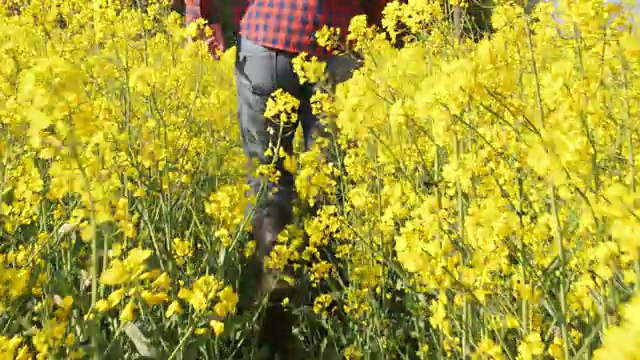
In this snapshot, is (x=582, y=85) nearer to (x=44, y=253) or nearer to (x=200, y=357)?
(x=200, y=357)

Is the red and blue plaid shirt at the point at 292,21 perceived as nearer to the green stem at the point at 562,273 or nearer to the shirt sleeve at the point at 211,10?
the shirt sleeve at the point at 211,10

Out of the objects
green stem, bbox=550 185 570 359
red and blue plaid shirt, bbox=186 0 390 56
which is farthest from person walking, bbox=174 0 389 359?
green stem, bbox=550 185 570 359

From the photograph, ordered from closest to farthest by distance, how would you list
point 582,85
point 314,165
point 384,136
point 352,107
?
point 582,85, point 352,107, point 314,165, point 384,136

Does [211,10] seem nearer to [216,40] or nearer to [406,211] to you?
[216,40]

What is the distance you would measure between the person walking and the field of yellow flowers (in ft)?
0.26

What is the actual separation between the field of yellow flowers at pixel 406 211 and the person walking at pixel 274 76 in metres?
0.08

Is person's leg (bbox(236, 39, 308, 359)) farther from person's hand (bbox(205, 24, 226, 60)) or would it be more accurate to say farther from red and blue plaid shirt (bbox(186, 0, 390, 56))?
person's hand (bbox(205, 24, 226, 60))

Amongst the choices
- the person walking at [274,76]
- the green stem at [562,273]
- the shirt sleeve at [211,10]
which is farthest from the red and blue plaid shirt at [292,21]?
the green stem at [562,273]

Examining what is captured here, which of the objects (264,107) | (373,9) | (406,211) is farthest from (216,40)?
(406,211)

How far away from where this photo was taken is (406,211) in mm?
1761

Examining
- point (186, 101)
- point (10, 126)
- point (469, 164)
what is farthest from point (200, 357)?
point (186, 101)

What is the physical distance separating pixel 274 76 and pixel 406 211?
0.55 meters

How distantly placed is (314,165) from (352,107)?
0.43 meters

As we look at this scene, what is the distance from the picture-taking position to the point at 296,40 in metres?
1.88
